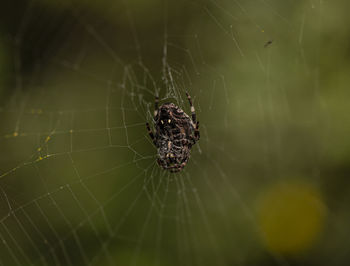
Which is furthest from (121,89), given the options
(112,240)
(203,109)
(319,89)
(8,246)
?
(319,89)

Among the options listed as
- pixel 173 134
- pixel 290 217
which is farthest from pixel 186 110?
pixel 290 217

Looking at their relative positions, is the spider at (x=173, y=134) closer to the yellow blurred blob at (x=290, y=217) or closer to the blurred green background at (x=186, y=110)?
the blurred green background at (x=186, y=110)

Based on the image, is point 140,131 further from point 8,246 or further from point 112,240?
point 8,246

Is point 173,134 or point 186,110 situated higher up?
point 186,110

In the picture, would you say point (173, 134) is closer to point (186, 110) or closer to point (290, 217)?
point (186, 110)

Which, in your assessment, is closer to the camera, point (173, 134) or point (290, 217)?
point (173, 134)

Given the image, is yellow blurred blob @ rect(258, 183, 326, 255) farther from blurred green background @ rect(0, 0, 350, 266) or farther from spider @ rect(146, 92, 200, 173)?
spider @ rect(146, 92, 200, 173)
